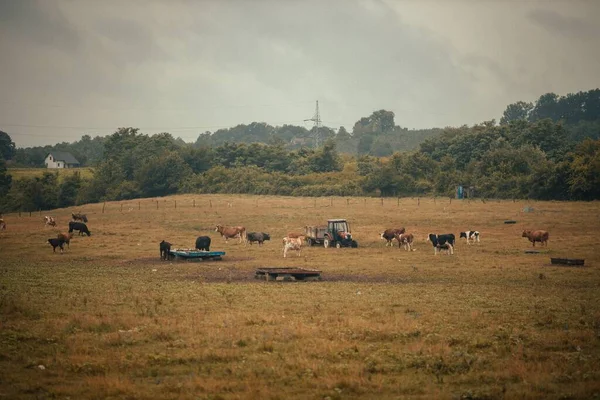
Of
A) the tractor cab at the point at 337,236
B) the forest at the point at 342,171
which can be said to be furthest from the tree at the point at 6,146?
the tractor cab at the point at 337,236

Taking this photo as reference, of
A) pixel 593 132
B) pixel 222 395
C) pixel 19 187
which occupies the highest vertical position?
pixel 593 132

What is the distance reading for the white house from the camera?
162 metres

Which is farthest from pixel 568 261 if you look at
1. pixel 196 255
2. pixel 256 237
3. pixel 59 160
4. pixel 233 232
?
pixel 59 160

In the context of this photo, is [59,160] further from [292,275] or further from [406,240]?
[292,275]

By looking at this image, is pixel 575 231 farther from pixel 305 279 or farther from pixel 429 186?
pixel 429 186

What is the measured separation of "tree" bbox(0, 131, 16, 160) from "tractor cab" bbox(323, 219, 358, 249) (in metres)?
137

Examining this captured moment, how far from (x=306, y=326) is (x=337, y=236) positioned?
27.0 metres

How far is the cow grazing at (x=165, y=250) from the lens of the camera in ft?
126

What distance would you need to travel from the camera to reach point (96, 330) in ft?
60.5

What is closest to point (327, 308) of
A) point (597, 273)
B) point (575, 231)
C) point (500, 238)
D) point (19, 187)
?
point (597, 273)

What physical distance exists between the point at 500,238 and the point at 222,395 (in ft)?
124

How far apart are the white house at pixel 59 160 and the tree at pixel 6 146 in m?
8.94

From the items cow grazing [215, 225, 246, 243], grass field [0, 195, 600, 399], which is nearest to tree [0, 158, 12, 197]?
cow grazing [215, 225, 246, 243]

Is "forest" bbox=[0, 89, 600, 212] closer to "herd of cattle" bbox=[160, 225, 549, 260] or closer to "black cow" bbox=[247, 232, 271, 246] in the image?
"herd of cattle" bbox=[160, 225, 549, 260]
